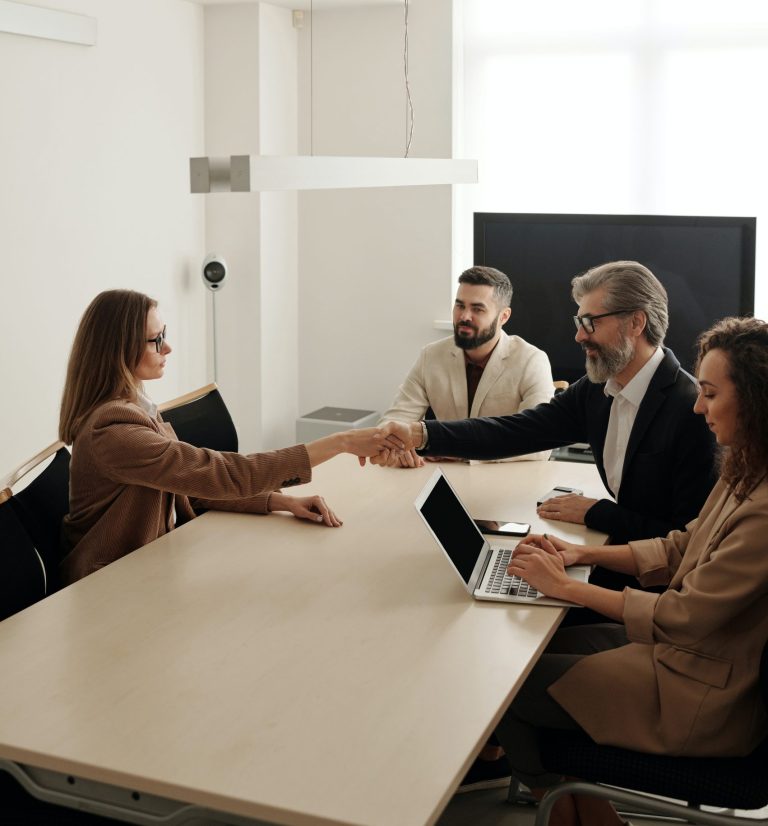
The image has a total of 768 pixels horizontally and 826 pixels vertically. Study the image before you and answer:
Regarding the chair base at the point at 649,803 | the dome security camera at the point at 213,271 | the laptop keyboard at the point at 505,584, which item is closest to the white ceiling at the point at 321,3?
the dome security camera at the point at 213,271

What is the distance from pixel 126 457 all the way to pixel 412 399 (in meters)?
1.75

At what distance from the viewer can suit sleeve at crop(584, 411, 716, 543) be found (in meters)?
2.93

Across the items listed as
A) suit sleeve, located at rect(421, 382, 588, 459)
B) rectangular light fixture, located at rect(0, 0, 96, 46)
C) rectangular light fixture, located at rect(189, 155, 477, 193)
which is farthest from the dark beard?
rectangular light fixture, located at rect(0, 0, 96, 46)

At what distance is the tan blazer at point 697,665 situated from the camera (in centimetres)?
215

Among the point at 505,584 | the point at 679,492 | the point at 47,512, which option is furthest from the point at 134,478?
the point at 679,492

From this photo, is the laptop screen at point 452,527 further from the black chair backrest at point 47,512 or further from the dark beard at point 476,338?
the dark beard at point 476,338

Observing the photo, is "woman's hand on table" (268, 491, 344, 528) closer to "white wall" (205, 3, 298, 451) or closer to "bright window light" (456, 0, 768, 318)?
"white wall" (205, 3, 298, 451)

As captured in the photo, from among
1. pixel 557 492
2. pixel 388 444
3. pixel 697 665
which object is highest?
pixel 388 444

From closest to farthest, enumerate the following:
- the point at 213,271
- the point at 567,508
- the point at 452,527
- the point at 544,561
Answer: the point at 544,561 → the point at 452,527 → the point at 567,508 → the point at 213,271

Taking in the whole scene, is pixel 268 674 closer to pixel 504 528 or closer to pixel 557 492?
pixel 504 528

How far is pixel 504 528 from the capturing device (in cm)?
296

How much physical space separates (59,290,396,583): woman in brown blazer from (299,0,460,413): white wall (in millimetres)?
3216

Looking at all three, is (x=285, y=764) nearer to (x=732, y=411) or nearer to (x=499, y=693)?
(x=499, y=693)

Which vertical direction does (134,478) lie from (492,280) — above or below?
below
